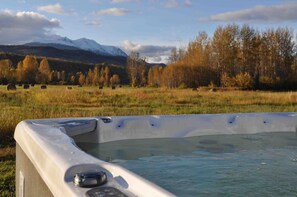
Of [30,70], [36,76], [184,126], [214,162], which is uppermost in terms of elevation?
[30,70]

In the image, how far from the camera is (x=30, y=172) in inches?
83.2

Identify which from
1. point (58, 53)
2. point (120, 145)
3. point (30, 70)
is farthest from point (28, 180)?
point (58, 53)

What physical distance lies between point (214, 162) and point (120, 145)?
94 cm

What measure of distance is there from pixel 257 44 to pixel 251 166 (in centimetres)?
3055

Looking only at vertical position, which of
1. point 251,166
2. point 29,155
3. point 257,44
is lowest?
point 251,166

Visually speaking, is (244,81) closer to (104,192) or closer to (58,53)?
(104,192)

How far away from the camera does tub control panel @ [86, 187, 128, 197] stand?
129cm

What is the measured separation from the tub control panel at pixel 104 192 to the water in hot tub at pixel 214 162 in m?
0.93

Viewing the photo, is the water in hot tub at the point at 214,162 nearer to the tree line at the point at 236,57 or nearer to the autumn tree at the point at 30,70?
the tree line at the point at 236,57

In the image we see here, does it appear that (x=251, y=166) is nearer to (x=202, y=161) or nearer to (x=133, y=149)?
(x=202, y=161)

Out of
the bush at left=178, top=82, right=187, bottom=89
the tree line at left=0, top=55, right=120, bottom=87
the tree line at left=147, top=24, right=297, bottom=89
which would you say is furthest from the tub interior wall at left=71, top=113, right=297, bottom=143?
the tree line at left=0, top=55, right=120, bottom=87

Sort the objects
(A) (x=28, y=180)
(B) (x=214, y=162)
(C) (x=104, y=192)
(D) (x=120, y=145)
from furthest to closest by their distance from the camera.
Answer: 1. (D) (x=120, y=145)
2. (B) (x=214, y=162)
3. (A) (x=28, y=180)
4. (C) (x=104, y=192)

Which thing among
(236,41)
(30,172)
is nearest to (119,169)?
(30,172)

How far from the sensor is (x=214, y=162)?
3.09m
